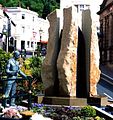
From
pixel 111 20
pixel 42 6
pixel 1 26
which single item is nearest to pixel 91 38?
pixel 111 20

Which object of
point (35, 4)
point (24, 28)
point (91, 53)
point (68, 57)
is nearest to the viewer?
point (68, 57)

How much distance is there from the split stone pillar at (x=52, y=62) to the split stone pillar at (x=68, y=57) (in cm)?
45

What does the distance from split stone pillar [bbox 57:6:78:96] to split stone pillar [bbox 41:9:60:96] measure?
0.45 meters

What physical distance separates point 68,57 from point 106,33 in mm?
54508

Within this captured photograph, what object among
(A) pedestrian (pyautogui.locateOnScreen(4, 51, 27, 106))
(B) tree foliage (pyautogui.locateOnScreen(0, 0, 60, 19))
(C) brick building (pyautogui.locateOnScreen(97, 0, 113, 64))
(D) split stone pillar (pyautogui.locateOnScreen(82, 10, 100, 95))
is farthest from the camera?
(B) tree foliage (pyautogui.locateOnScreen(0, 0, 60, 19))

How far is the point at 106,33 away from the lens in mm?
72938

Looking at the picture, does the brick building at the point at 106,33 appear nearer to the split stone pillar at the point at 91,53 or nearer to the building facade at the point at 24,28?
the building facade at the point at 24,28

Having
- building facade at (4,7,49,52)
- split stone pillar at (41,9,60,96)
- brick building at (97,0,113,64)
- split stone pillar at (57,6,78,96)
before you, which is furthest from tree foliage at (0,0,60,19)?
split stone pillar at (57,6,78,96)

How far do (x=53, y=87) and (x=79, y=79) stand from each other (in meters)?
1.06

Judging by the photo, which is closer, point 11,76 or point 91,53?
point 11,76

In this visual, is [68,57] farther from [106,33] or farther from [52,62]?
[106,33]

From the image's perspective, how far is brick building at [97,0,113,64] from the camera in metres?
69.4

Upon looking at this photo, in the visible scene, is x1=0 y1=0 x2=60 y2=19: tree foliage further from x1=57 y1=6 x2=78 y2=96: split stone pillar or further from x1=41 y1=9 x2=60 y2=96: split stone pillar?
x1=57 y1=6 x2=78 y2=96: split stone pillar

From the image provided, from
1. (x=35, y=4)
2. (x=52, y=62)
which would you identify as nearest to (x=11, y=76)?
(x=52, y=62)
